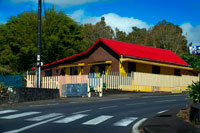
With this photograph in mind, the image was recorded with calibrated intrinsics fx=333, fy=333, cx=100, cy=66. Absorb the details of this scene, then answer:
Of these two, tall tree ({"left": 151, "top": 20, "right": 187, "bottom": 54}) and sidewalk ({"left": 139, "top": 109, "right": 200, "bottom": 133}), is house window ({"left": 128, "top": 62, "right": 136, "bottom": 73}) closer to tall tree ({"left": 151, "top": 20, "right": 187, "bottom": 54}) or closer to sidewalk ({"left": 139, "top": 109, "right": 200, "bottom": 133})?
sidewalk ({"left": 139, "top": 109, "right": 200, "bottom": 133})

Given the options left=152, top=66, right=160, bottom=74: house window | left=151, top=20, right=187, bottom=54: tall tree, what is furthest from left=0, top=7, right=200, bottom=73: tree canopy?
left=151, top=20, right=187, bottom=54: tall tree

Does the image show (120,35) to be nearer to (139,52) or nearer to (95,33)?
(95,33)

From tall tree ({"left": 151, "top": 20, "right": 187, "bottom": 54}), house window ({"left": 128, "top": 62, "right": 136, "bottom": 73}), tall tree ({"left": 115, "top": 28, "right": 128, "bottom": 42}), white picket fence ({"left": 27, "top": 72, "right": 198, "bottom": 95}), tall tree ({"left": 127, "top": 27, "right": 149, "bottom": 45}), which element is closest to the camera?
white picket fence ({"left": 27, "top": 72, "right": 198, "bottom": 95})

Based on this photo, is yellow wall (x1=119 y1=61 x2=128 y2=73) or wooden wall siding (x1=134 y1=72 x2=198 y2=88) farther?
yellow wall (x1=119 y1=61 x2=128 y2=73)

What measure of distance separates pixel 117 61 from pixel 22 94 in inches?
556

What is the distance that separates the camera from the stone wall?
1964cm

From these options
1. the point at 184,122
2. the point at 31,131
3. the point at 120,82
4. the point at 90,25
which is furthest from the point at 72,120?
the point at 90,25

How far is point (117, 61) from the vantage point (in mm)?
32812

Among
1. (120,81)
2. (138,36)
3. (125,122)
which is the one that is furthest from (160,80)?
(138,36)

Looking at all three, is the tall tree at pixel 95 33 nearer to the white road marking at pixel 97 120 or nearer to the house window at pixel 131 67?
the house window at pixel 131 67

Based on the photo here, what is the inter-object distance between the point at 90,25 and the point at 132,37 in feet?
35.5

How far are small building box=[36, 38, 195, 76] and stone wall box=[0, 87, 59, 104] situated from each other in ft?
35.0

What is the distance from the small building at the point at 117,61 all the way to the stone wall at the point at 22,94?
35.0ft

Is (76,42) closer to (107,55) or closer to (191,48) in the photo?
(107,55)
